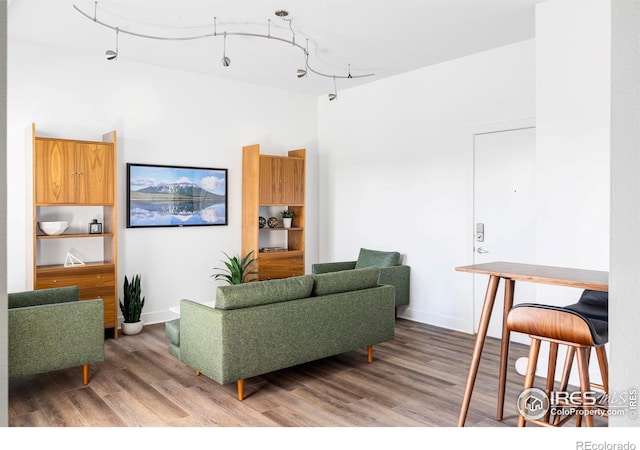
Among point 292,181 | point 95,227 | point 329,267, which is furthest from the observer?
point 292,181

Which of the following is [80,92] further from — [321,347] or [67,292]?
[321,347]

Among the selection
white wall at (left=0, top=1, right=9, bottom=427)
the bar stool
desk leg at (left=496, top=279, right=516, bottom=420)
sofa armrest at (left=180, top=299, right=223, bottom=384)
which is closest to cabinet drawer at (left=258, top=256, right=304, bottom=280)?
sofa armrest at (left=180, top=299, right=223, bottom=384)

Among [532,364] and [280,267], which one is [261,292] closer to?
[532,364]

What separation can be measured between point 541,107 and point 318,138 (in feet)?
11.7

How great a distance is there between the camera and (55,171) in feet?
14.4

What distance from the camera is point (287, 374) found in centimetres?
372

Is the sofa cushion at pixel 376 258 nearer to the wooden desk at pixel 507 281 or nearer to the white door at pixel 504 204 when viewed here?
the white door at pixel 504 204

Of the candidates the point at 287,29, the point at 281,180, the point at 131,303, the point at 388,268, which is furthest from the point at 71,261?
the point at 388,268

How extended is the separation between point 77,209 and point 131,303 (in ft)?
3.52

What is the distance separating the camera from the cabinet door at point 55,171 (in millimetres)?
4316

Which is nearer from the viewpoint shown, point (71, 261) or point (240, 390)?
point (240, 390)

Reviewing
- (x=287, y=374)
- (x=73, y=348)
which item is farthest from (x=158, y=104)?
(x=287, y=374)

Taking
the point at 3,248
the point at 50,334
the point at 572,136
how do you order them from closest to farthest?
the point at 3,248 < the point at 50,334 < the point at 572,136

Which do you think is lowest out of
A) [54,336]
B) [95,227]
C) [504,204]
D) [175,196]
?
[54,336]
